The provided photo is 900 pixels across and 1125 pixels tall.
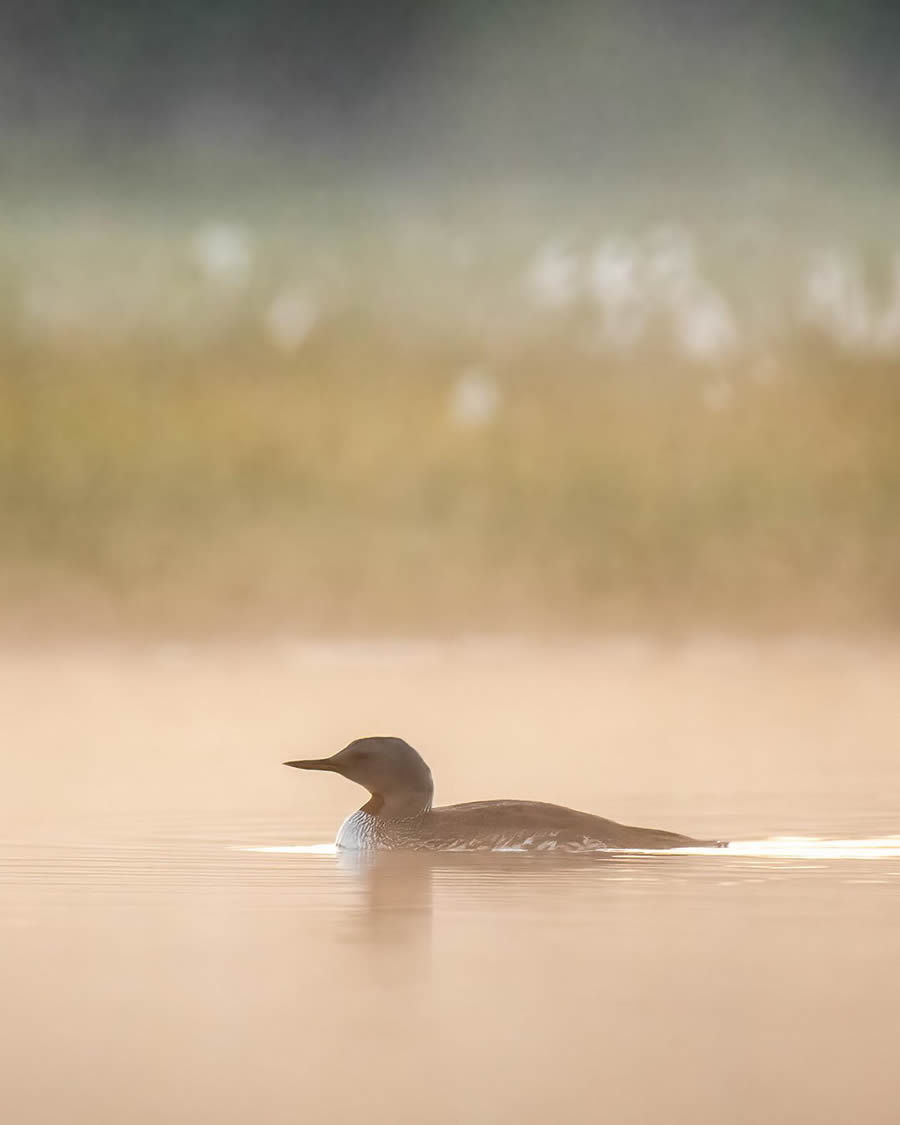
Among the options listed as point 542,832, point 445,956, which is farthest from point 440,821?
point 445,956

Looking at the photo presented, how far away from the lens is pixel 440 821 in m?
8.78

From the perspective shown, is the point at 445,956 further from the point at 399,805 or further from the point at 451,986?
the point at 399,805

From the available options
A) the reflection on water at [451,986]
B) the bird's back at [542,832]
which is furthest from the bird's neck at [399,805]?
the reflection on water at [451,986]

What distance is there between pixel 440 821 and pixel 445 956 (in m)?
2.37

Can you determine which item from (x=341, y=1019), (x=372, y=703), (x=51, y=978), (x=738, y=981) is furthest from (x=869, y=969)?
(x=372, y=703)

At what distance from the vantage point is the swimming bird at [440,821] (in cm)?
857

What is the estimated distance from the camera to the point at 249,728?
17406 mm

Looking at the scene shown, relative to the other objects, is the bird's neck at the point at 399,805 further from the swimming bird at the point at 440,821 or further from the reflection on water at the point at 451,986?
the reflection on water at the point at 451,986

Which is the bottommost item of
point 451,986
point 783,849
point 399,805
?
point 451,986

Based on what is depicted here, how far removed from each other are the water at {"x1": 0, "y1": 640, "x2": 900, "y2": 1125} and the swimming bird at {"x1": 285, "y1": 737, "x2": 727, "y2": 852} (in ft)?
0.30

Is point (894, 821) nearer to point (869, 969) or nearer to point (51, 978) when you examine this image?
point (869, 969)

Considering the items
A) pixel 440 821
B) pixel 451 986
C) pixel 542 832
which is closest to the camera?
pixel 451 986

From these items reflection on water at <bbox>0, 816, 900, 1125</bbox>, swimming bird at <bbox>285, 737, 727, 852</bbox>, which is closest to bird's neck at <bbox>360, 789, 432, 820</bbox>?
swimming bird at <bbox>285, 737, 727, 852</bbox>

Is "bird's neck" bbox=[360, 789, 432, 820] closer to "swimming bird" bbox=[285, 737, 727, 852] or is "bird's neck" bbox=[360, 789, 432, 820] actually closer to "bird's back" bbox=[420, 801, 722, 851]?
"swimming bird" bbox=[285, 737, 727, 852]
